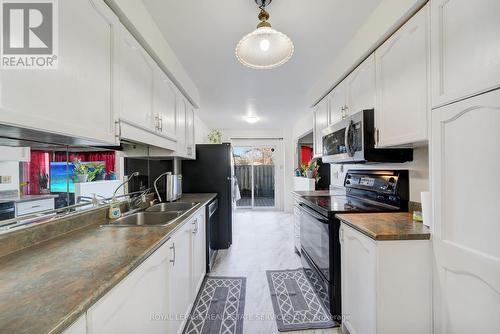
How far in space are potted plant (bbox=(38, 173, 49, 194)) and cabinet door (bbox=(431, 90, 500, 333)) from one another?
215 cm

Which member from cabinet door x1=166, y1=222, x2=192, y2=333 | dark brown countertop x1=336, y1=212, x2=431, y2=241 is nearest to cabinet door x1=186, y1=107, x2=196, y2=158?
cabinet door x1=166, y1=222, x2=192, y2=333

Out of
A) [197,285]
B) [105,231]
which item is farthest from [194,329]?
[105,231]

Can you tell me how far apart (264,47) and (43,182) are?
5.02 feet

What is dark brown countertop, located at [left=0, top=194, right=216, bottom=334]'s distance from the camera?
1.80 feet

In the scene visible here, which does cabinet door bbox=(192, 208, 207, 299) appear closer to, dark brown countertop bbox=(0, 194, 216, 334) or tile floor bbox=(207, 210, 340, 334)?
tile floor bbox=(207, 210, 340, 334)

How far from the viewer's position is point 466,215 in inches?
39.4

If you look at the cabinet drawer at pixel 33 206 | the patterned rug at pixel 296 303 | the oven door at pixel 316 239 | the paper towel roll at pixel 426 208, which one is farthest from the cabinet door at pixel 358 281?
the cabinet drawer at pixel 33 206

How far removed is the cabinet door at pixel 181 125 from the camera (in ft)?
7.83

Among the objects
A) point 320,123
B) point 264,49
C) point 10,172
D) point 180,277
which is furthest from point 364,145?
point 10,172

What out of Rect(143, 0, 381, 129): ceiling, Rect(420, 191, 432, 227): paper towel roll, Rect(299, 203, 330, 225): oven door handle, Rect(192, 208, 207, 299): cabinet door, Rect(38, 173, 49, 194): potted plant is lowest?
Rect(192, 208, 207, 299): cabinet door

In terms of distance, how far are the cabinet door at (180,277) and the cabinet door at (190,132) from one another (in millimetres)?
1319

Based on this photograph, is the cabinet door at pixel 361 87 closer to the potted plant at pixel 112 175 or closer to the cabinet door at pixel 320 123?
the cabinet door at pixel 320 123

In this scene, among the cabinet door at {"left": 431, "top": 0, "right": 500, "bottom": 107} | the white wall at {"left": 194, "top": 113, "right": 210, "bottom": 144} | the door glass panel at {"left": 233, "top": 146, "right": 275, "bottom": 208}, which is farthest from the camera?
the door glass panel at {"left": 233, "top": 146, "right": 275, "bottom": 208}

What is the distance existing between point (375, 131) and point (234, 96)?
219 centimetres
